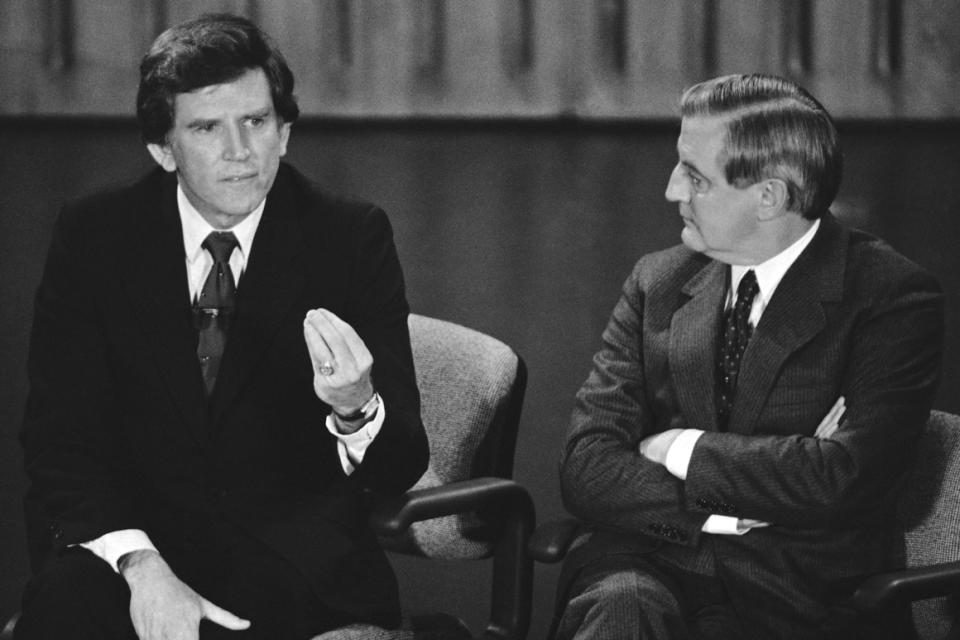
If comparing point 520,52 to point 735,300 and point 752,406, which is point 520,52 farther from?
point 752,406

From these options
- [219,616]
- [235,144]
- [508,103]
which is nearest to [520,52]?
[508,103]

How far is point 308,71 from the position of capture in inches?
223

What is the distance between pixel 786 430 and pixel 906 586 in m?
0.39

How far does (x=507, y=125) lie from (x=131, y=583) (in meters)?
3.54

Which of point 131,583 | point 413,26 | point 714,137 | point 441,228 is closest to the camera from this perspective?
point 131,583

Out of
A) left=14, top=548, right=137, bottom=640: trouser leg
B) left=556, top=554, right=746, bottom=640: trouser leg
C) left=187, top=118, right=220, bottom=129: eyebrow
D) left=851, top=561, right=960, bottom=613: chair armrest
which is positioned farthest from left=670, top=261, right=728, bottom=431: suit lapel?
left=14, top=548, right=137, bottom=640: trouser leg

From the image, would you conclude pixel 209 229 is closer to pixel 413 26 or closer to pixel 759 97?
pixel 759 97

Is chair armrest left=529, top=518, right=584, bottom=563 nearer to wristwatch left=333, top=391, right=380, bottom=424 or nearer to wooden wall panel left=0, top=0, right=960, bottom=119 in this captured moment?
wristwatch left=333, top=391, right=380, bottom=424

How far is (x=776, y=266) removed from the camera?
8.51ft

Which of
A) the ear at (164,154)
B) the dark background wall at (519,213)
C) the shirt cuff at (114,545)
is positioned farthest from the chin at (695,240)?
the dark background wall at (519,213)

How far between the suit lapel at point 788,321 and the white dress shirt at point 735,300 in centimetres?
3

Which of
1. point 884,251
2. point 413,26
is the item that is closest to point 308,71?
point 413,26

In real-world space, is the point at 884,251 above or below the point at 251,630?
above

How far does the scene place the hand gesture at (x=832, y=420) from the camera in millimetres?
2465
